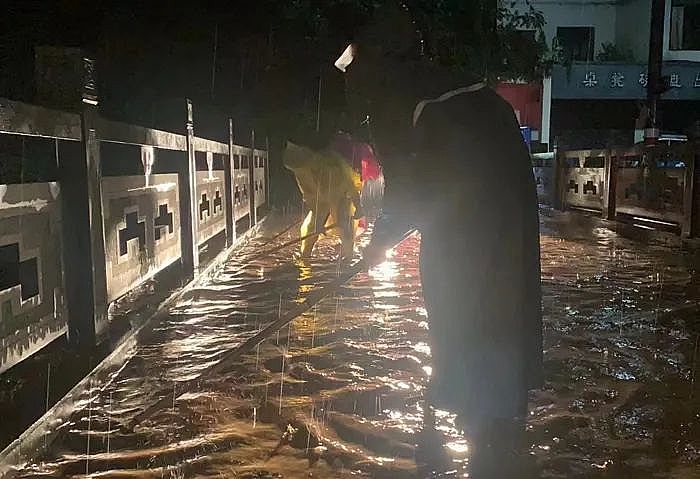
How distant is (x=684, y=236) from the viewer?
11.5 metres

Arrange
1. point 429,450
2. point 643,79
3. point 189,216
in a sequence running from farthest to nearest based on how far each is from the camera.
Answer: point 643,79 → point 189,216 → point 429,450

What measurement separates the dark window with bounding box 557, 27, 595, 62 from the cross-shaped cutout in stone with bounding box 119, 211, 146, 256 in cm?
2427

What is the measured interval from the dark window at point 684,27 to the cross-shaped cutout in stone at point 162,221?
24023 mm

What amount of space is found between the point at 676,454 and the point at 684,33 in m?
26.2

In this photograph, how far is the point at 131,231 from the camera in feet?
18.1

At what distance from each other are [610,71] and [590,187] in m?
10.1

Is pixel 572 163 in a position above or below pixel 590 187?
above

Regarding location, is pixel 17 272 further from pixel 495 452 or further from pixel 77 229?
pixel 495 452

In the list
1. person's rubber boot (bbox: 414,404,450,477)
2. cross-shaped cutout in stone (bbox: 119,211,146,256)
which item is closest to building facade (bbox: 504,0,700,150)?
cross-shaped cutout in stone (bbox: 119,211,146,256)

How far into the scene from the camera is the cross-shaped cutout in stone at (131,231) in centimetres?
530

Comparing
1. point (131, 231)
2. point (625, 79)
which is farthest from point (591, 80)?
point (131, 231)

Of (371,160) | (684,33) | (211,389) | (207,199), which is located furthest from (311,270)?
(684,33)

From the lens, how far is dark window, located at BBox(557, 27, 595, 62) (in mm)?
26703

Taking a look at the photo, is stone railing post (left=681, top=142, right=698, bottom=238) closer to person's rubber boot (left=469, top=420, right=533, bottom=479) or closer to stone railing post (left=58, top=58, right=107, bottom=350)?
person's rubber boot (left=469, top=420, right=533, bottom=479)
